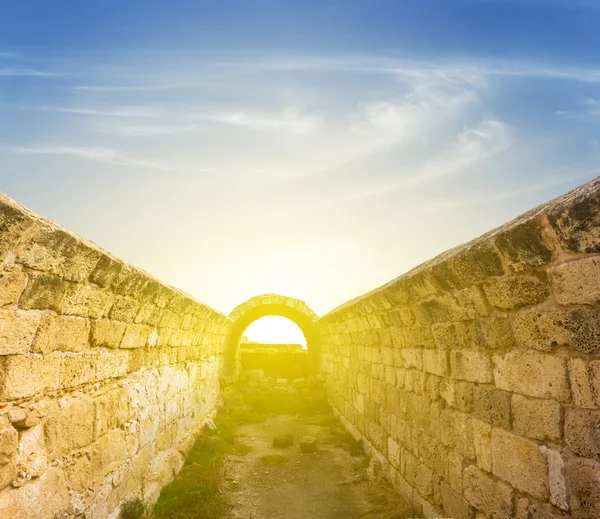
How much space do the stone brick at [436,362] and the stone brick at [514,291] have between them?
4.07 ft

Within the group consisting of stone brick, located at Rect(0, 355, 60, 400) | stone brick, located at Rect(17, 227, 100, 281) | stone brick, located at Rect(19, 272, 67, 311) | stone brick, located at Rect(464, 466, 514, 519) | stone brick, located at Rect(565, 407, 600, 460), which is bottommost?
stone brick, located at Rect(464, 466, 514, 519)

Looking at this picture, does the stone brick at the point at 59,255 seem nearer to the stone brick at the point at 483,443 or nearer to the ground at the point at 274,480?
the ground at the point at 274,480

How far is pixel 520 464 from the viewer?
114 inches

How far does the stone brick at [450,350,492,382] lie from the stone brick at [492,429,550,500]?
0.42 meters

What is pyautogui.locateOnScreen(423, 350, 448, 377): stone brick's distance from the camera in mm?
4230

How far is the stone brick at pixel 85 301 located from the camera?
120 inches

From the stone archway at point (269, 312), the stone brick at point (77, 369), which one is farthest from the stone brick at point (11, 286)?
the stone archway at point (269, 312)

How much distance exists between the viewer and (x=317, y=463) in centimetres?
758

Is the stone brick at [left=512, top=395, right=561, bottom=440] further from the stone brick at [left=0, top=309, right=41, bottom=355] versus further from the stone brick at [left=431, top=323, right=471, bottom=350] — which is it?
the stone brick at [left=0, top=309, right=41, bottom=355]

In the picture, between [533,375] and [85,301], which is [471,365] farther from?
[85,301]

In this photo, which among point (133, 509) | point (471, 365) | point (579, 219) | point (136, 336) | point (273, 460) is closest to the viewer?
point (579, 219)

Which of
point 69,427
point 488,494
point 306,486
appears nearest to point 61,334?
point 69,427

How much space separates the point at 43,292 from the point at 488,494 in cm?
338

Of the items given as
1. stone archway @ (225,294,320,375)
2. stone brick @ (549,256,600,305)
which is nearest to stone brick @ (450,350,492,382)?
stone brick @ (549,256,600,305)
